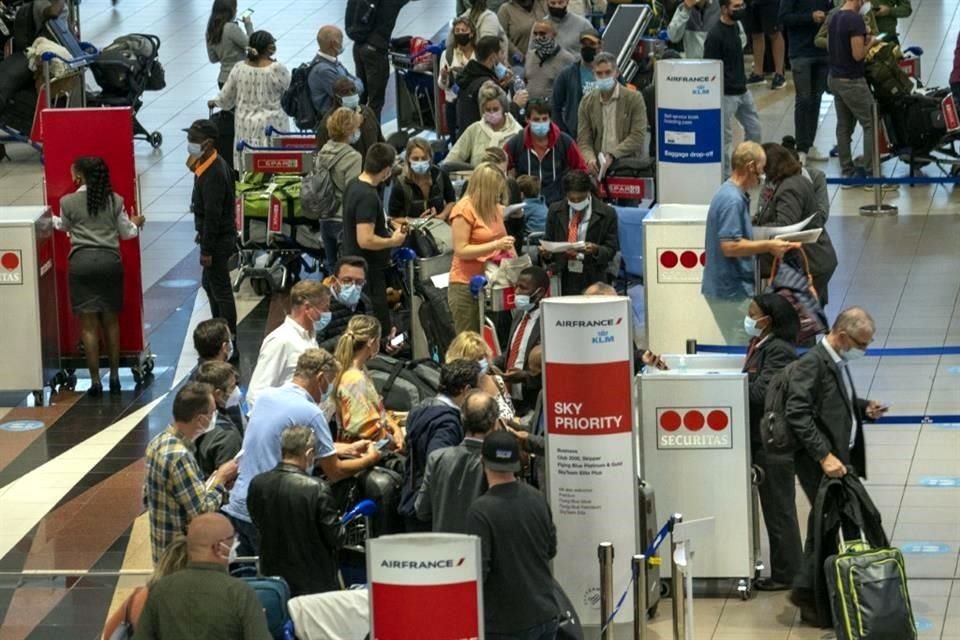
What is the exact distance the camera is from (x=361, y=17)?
2134 centimetres

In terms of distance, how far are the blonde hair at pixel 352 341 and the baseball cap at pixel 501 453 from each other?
1.83 metres

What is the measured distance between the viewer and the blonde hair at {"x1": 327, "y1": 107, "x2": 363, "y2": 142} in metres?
15.4

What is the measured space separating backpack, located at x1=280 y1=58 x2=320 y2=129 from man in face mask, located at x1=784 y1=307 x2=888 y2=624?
873 cm

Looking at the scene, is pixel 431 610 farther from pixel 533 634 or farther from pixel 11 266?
pixel 11 266

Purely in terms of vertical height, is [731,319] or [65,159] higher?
[65,159]

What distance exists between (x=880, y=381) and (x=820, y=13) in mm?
6803

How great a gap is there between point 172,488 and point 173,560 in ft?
4.41

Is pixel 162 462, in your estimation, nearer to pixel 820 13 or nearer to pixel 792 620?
pixel 792 620

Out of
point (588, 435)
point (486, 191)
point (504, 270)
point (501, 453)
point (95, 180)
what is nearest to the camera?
point (501, 453)

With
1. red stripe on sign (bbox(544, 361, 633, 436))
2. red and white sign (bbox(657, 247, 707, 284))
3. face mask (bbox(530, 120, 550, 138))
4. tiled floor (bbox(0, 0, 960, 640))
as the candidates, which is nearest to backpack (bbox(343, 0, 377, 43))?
tiled floor (bbox(0, 0, 960, 640))

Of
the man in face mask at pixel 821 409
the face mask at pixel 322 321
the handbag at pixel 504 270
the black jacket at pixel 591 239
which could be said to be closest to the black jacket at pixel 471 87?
the black jacket at pixel 591 239

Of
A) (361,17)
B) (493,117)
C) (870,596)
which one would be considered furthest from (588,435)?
(361,17)

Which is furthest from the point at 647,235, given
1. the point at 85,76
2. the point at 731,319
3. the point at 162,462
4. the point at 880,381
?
the point at 85,76

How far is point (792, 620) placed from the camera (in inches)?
420
